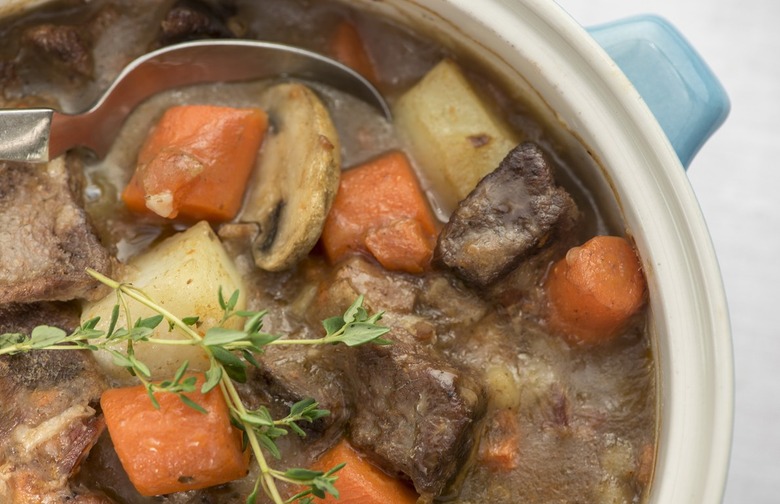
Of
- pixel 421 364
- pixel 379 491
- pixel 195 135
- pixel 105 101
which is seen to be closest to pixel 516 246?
pixel 421 364

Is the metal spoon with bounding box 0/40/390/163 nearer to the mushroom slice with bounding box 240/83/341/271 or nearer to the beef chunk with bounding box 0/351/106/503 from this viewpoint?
the mushroom slice with bounding box 240/83/341/271

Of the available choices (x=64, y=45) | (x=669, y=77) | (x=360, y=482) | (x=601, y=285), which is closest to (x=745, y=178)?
(x=669, y=77)

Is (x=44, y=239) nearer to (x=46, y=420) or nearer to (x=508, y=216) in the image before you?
(x=46, y=420)

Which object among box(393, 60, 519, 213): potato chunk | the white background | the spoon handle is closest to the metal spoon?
the spoon handle

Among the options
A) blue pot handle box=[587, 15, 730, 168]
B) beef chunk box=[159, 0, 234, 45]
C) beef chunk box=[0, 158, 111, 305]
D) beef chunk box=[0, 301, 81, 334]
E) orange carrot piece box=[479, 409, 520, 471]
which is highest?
blue pot handle box=[587, 15, 730, 168]

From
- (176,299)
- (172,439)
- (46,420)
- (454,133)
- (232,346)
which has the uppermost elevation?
(454,133)
